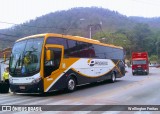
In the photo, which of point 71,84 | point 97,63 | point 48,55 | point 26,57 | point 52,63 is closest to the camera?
point 48,55

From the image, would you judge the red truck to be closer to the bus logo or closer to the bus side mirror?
the bus logo

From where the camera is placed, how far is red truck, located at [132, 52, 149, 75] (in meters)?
41.1

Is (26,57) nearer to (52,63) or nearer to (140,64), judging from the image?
(52,63)

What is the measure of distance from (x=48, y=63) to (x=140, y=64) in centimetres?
2782

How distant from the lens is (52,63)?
15938 millimetres

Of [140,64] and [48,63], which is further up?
[48,63]

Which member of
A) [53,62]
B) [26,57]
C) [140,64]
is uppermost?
[26,57]

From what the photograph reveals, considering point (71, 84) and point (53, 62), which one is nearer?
point (53, 62)

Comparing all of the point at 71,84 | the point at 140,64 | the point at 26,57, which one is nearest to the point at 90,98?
the point at 71,84

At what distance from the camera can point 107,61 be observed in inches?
950

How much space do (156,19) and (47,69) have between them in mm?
153556

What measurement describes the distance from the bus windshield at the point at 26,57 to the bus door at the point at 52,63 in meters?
0.46

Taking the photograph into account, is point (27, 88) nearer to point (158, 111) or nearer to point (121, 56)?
point (158, 111)

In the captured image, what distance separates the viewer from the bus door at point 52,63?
15445 millimetres
